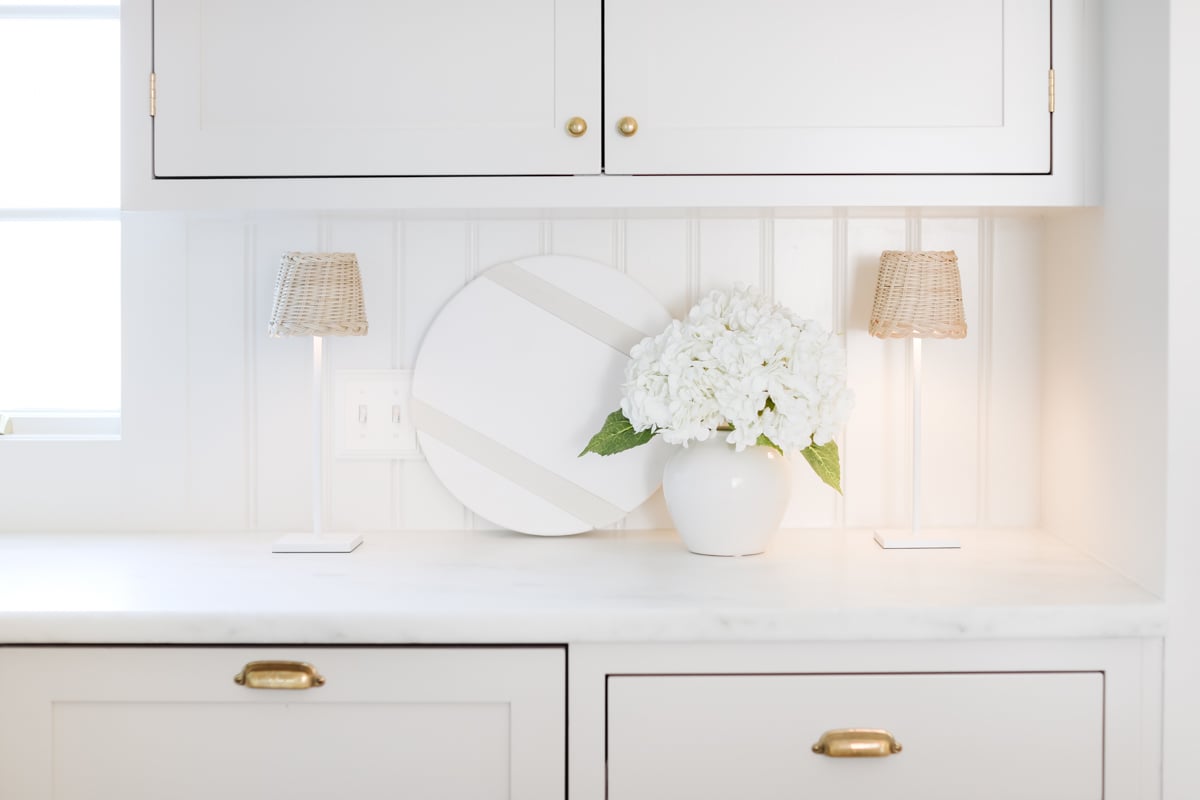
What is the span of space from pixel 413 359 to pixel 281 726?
0.71 metres

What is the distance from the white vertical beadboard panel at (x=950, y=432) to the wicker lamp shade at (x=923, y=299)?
0.18 metres

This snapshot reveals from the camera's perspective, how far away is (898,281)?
1639 millimetres

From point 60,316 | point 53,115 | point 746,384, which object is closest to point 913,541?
point 746,384

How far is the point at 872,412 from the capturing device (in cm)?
182

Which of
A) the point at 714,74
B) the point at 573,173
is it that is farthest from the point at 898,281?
the point at 573,173

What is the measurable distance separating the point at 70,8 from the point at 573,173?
1048 mm

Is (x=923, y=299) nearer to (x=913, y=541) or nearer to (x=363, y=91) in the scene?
(x=913, y=541)

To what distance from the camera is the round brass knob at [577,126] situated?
1.49 meters

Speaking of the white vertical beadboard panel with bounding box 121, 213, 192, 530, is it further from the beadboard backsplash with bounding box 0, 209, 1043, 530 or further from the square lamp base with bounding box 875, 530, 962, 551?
the square lamp base with bounding box 875, 530, 962, 551

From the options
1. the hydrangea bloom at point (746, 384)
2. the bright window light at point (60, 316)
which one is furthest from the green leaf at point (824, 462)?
the bright window light at point (60, 316)

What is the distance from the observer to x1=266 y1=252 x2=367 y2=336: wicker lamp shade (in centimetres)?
162

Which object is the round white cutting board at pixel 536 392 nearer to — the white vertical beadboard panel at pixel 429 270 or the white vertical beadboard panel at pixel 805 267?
the white vertical beadboard panel at pixel 429 270

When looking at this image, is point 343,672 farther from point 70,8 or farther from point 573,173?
point 70,8

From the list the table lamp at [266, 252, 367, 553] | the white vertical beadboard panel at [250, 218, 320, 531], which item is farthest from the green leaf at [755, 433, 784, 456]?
the white vertical beadboard panel at [250, 218, 320, 531]
